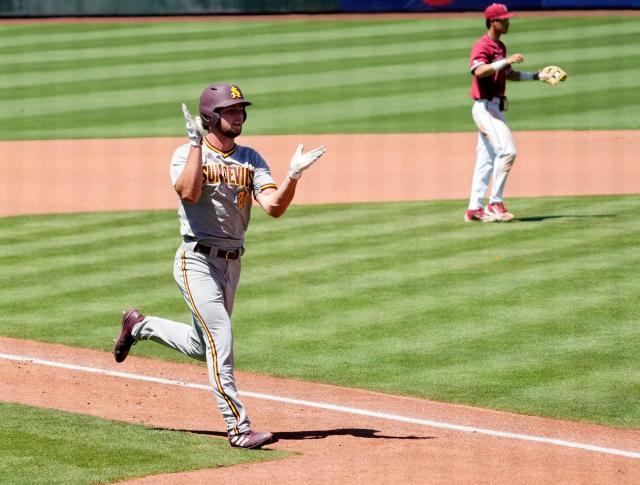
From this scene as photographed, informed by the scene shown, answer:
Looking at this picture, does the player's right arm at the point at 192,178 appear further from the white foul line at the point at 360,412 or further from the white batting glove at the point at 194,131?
the white foul line at the point at 360,412

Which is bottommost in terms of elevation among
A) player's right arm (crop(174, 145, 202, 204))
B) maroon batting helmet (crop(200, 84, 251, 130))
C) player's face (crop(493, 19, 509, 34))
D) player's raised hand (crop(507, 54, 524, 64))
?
player's right arm (crop(174, 145, 202, 204))

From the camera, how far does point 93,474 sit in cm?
669

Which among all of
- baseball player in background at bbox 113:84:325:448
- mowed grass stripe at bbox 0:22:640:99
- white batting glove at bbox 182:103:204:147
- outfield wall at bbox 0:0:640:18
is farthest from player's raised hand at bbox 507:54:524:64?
outfield wall at bbox 0:0:640:18

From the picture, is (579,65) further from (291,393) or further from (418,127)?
(291,393)

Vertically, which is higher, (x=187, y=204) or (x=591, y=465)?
(x=187, y=204)

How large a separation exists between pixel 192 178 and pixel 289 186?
544 millimetres

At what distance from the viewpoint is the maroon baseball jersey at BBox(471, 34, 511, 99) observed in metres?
14.3

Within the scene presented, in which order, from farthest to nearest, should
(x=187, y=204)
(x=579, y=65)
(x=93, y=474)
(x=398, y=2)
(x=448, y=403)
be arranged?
(x=398, y=2) → (x=579, y=65) → (x=448, y=403) → (x=187, y=204) → (x=93, y=474)

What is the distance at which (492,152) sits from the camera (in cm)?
1473

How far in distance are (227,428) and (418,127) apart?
15543 millimetres

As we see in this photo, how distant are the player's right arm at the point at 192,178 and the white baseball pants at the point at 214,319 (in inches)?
16.0

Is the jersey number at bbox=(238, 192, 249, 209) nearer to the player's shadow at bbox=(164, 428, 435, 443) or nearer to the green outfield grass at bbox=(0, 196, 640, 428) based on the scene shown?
the player's shadow at bbox=(164, 428, 435, 443)

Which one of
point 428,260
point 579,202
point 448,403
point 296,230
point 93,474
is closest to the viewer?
point 93,474

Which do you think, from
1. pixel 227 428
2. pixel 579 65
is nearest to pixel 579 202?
pixel 227 428
